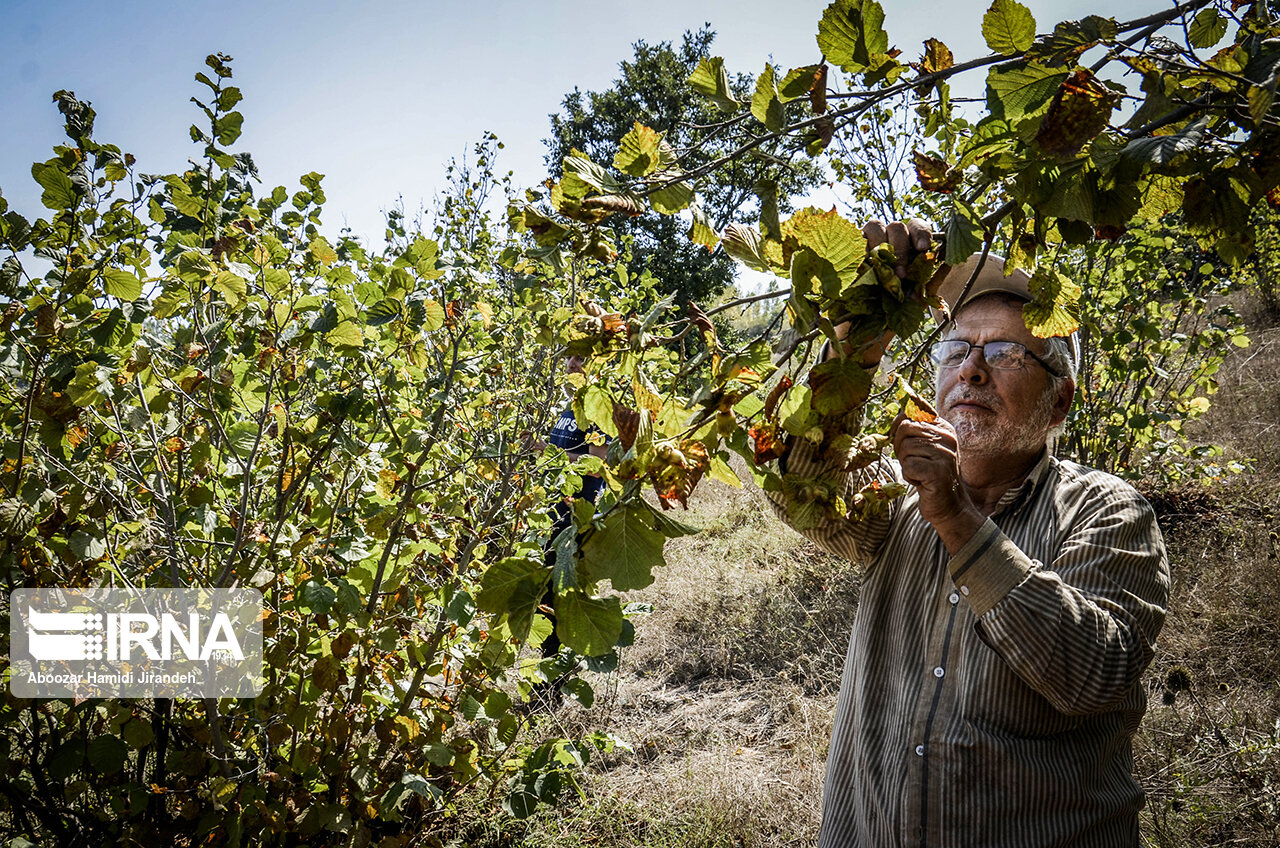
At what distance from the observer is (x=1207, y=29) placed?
2.47 feet

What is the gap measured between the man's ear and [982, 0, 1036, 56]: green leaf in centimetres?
123

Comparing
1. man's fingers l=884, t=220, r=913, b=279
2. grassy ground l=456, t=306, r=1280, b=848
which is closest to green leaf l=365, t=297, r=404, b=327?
man's fingers l=884, t=220, r=913, b=279

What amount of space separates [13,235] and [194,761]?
145 centimetres

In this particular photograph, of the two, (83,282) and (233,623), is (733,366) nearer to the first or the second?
(83,282)

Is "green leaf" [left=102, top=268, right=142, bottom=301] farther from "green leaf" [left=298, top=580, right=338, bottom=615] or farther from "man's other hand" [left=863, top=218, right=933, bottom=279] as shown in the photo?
"man's other hand" [left=863, top=218, right=933, bottom=279]

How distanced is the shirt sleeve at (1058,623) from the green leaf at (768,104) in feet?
2.77

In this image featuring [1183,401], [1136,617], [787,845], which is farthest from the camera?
[1183,401]

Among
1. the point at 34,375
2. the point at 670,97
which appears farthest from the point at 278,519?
the point at 670,97

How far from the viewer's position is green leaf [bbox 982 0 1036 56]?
2.10 feet

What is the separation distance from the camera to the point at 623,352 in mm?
699

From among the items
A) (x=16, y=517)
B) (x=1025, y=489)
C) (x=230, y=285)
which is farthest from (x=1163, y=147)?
(x=16, y=517)

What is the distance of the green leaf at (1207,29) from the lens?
2.46 feet

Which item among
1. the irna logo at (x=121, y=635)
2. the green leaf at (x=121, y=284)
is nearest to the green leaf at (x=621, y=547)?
the green leaf at (x=121, y=284)

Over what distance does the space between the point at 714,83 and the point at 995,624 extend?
99 centimetres
